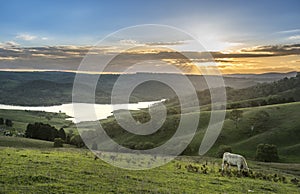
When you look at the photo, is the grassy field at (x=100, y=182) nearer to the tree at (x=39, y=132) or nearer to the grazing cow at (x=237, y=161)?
the grazing cow at (x=237, y=161)

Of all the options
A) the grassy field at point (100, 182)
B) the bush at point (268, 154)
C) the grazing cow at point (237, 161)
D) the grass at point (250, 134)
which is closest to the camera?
the grassy field at point (100, 182)

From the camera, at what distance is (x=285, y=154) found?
70188 millimetres

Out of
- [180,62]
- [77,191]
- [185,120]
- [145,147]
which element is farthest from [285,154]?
[77,191]

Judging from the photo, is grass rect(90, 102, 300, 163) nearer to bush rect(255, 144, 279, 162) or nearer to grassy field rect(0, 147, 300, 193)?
bush rect(255, 144, 279, 162)

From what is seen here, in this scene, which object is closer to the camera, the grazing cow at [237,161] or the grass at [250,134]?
the grazing cow at [237,161]

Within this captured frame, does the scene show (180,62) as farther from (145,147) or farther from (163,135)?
(163,135)

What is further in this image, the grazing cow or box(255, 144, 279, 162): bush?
box(255, 144, 279, 162): bush

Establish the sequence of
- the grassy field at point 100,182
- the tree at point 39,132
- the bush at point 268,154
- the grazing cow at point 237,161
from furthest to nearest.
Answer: the tree at point 39,132
the bush at point 268,154
the grazing cow at point 237,161
the grassy field at point 100,182

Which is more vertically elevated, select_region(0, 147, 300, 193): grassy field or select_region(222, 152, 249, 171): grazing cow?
select_region(222, 152, 249, 171): grazing cow

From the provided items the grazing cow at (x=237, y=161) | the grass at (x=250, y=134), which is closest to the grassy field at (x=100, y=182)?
the grazing cow at (x=237, y=161)

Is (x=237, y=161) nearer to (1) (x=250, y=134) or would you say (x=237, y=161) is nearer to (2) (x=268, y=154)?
(2) (x=268, y=154)

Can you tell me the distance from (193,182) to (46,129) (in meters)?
68.7

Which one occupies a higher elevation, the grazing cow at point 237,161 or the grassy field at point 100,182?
the grazing cow at point 237,161

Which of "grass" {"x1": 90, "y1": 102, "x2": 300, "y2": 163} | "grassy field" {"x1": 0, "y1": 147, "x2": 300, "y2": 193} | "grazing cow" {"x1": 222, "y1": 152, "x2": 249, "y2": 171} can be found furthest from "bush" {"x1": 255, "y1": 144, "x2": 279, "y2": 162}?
"grassy field" {"x1": 0, "y1": 147, "x2": 300, "y2": 193}
